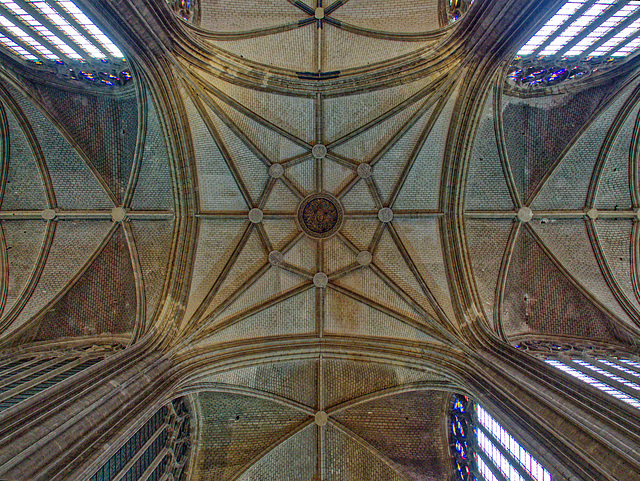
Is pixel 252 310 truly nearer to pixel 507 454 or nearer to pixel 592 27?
pixel 507 454

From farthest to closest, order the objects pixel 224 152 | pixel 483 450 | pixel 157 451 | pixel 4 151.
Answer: pixel 224 152, pixel 4 151, pixel 157 451, pixel 483 450

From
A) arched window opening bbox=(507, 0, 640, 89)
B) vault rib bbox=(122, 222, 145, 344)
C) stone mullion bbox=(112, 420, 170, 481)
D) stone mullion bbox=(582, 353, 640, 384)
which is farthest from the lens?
vault rib bbox=(122, 222, 145, 344)

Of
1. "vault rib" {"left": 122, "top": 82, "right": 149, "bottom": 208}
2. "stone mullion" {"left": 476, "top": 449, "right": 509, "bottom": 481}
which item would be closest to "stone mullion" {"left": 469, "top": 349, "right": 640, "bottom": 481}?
"stone mullion" {"left": 476, "top": 449, "right": 509, "bottom": 481}

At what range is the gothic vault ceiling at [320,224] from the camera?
41.0 feet

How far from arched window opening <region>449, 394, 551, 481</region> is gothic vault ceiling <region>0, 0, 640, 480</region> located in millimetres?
859

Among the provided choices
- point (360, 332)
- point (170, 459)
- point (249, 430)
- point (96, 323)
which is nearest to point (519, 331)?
point (360, 332)

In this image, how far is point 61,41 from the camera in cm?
1009

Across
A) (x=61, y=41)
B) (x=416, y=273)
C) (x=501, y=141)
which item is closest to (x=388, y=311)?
(x=416, y=273)

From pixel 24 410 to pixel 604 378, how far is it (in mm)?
13139

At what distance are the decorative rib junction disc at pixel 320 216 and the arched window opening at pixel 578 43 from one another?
7.75m

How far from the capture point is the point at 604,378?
895 cm

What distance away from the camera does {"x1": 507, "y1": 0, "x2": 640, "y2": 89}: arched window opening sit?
8961mm

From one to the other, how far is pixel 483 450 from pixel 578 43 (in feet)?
43.8

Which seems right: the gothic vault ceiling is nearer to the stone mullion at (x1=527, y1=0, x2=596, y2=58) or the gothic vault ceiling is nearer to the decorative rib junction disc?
the decorative rib junction disc
